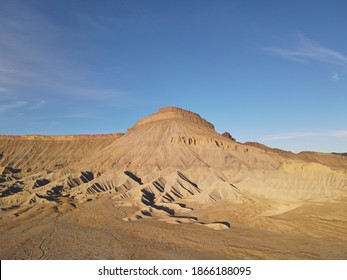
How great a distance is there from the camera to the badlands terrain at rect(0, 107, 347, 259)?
2216cm

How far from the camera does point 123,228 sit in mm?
28125

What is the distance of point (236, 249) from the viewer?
2122 cm

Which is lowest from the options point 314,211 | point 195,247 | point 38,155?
point 195,247

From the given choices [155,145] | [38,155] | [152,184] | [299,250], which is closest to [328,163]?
[155,145]

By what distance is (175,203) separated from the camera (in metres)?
40.6

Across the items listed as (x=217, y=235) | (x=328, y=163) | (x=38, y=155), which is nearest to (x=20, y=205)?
(x=217, y=235)

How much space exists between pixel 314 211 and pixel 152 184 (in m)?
23.5

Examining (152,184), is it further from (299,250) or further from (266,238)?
(299,250)

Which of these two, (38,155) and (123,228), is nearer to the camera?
(123,228)

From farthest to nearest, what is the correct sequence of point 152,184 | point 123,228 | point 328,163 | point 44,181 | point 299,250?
point 328,163 < point 44,181 < point 152,184 < point 123,228 < point 299,250

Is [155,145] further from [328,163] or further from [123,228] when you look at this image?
[328,163]

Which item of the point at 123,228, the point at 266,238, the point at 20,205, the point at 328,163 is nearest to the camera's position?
the point at 266,238

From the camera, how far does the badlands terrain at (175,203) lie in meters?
22.2

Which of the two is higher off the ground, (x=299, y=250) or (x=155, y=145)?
(x=155, y=145)
